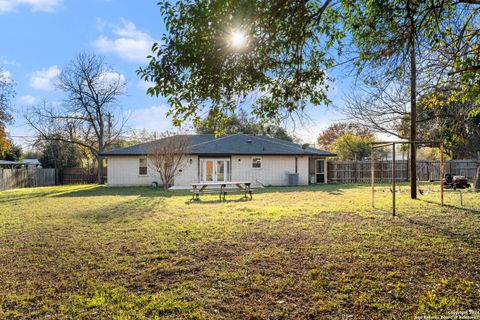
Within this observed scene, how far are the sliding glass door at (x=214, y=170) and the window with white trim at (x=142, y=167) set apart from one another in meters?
4.39

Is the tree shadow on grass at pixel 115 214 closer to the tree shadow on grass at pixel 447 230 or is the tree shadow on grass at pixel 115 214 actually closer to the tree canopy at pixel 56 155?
the tree shadow on grass at pixel 447 230

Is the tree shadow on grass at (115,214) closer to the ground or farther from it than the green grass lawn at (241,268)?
farther from it

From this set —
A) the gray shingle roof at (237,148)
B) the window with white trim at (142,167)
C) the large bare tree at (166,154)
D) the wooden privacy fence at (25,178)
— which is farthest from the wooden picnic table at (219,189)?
the wooden privacy fence at (25,178)

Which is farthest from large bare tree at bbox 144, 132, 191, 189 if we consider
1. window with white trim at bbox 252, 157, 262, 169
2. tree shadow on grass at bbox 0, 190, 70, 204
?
window with white trim at bbox 252, 157, 262, 169

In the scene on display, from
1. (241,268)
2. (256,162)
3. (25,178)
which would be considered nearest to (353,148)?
(256,162)

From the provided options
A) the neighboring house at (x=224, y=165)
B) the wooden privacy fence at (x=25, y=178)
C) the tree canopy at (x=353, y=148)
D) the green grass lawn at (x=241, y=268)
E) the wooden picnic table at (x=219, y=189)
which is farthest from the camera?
the tree canopy at (x=353, y=148)

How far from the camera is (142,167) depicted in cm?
2255

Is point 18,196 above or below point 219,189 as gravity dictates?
below

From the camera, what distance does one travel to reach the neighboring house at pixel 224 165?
21.7 meters

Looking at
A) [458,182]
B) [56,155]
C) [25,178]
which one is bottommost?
[458,182]

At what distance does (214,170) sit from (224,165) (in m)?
0.83

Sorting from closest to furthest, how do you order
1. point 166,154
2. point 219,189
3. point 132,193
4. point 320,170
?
point 219,189, point 132,193, point 166,154, point 320,170

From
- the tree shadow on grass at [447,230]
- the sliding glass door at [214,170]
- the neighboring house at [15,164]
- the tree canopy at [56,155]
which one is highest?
the tree canopy at [56,155]

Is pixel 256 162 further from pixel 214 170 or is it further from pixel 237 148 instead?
pixel 214 170
